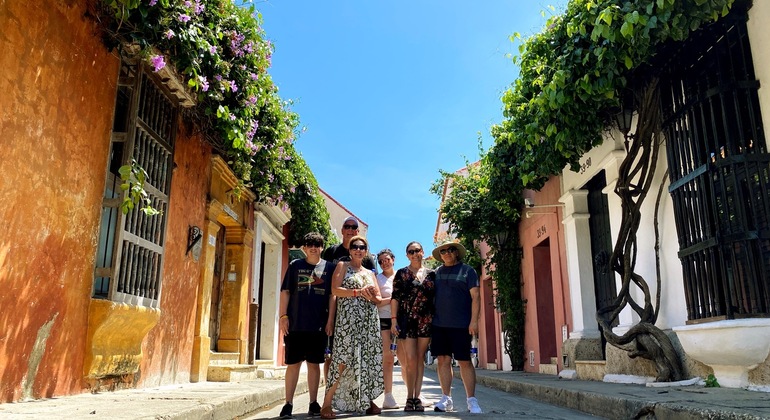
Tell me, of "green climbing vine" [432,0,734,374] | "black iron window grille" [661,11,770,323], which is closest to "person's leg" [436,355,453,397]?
"black iron window grille" [661,11,770,323]

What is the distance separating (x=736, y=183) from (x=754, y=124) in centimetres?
54

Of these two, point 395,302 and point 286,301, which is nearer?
point 286,301

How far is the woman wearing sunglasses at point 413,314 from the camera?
18.0ft

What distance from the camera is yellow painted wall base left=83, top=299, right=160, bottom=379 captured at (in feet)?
16.8

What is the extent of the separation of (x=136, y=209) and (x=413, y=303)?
2.89 metres

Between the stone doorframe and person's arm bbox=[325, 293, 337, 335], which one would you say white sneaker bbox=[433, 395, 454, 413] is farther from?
the stone doorframe

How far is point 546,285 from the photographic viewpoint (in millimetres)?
12188

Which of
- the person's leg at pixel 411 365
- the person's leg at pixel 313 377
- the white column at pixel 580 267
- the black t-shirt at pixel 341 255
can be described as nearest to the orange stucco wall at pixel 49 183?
the person's leg at pixel 313 377

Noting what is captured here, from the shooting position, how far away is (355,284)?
505cm

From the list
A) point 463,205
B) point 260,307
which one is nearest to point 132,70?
point 260,307

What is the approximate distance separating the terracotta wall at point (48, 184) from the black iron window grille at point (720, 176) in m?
5.42

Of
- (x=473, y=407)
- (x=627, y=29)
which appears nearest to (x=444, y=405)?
(x=473, y=407)

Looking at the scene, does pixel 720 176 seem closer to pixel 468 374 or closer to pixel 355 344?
pixel 468 374

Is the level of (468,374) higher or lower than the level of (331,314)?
lower
